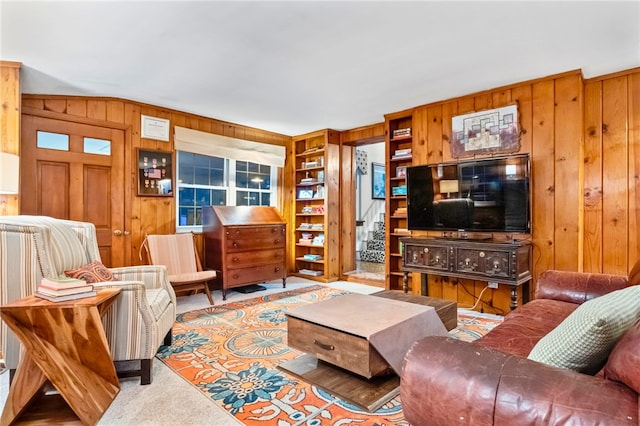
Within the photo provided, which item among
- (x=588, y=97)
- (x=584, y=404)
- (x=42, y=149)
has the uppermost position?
(x=588, y=97)

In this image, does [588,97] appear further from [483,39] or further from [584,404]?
[584,404]

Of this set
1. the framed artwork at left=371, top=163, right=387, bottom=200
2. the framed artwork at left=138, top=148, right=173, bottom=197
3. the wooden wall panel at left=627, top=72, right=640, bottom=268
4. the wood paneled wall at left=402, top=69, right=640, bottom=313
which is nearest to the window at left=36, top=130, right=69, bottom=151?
the framed artwork at left=138, top=148, right=173, bottom=197

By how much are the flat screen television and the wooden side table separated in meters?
3.11

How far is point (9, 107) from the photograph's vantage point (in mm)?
2842

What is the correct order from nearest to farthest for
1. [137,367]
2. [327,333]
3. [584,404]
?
[584,404], [327,333], [137,367]

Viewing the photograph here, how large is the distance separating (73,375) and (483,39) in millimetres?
3305

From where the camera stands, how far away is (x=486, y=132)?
3.59m

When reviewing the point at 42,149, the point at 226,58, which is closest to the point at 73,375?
the point at 226,58

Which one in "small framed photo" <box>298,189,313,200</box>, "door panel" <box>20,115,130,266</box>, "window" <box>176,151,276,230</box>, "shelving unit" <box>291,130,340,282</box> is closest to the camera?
"door panel" <box>20,115,130,266</box>


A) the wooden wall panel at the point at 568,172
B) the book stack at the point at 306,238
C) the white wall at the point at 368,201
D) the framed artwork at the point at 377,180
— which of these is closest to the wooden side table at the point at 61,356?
the wooden wall panel at the point at 568,172

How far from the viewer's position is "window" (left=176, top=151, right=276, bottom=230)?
456 centimetres

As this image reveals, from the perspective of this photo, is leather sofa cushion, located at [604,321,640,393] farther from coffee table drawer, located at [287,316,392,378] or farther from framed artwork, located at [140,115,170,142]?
framed artwork, located at [140,115,170,142]

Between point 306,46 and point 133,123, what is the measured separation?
8.06ft

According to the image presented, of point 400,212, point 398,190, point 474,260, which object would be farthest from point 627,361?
point 398,190
